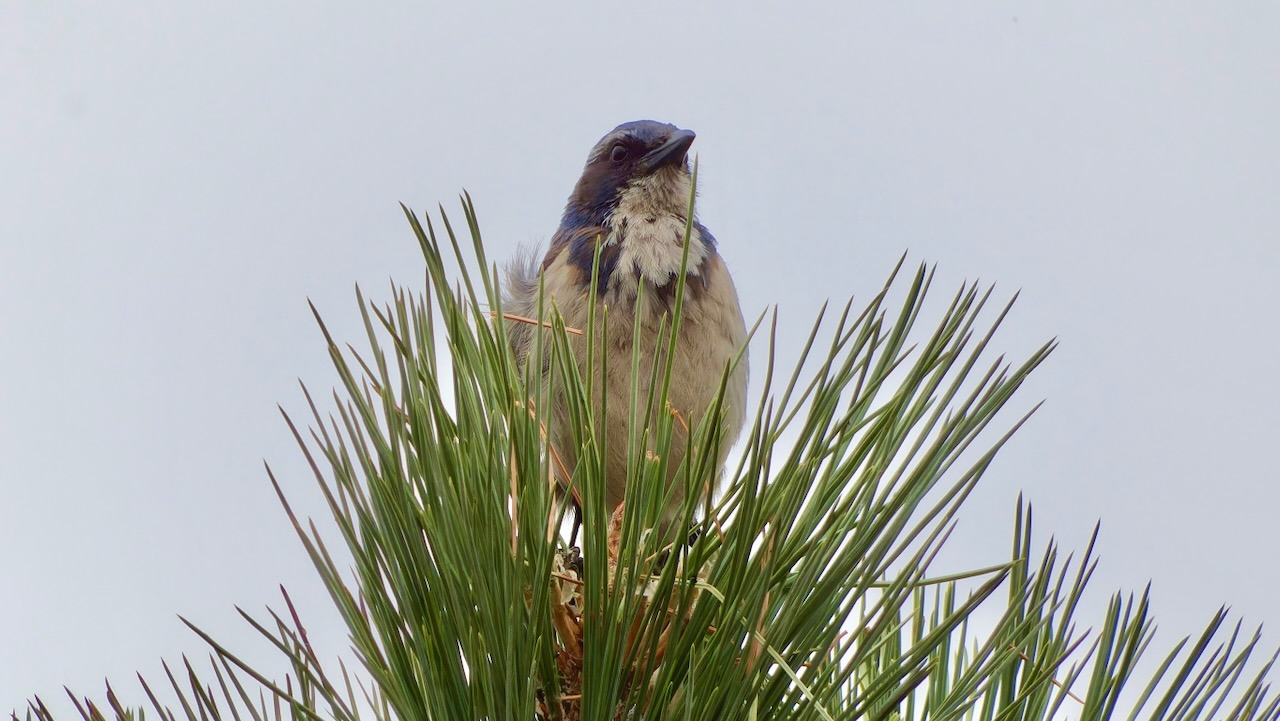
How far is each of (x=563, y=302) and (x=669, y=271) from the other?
34cm

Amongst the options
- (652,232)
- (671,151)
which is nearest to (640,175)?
(671,151)

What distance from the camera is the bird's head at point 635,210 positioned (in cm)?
356

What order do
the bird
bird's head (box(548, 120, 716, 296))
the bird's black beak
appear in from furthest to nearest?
the bird's black beak, bird's head (box(548, 120, 716, 296)), the bird

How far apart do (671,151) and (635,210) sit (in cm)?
25

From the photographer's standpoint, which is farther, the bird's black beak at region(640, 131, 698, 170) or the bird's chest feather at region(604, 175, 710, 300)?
the bird's black beak at region(640, 131, 698, 170)

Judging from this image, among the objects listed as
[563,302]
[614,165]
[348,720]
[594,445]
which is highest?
[614,165]

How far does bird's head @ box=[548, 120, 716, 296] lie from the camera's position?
3.56 meters

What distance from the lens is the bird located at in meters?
3.41

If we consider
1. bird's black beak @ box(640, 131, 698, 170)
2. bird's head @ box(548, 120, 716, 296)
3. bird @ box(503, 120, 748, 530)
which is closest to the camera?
bird @ box(503, 120, 748, 530)

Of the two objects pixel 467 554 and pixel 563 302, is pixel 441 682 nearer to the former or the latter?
pixel 467 554

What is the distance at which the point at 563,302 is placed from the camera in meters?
3.56

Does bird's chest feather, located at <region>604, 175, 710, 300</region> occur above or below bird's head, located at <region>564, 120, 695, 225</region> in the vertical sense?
below

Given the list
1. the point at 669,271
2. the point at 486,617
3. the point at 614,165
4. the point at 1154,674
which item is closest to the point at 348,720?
the point at 486,617

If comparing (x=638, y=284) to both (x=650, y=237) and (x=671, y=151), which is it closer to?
(x=650, y=237)
